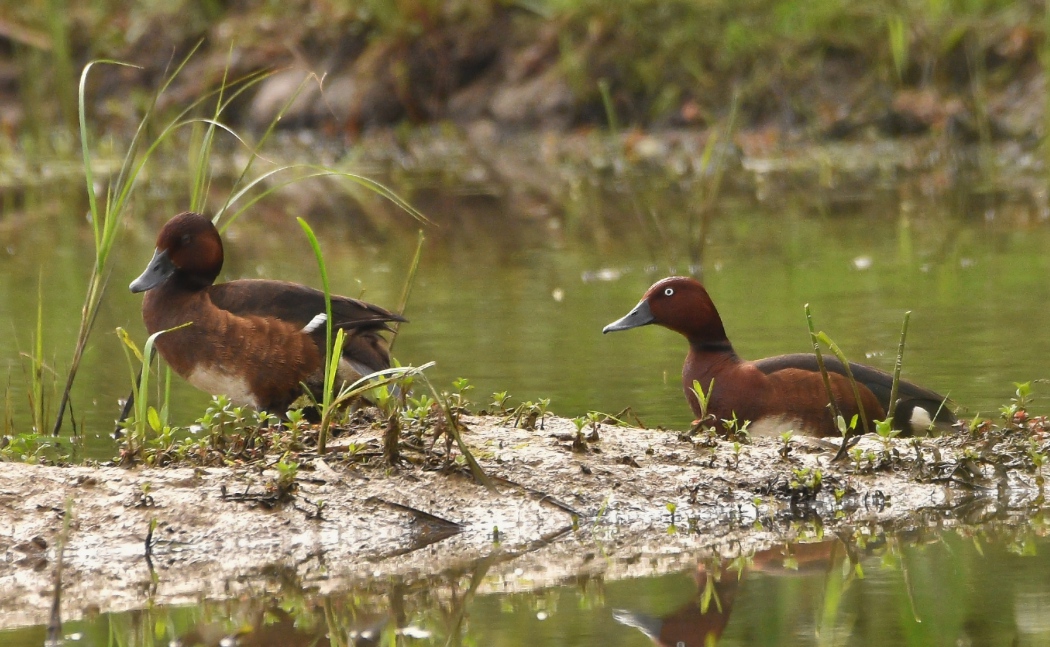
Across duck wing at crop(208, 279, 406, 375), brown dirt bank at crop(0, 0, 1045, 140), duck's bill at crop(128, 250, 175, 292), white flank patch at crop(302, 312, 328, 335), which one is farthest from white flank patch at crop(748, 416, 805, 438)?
brown dirt bank at crop(0, 0, 1045, 140)

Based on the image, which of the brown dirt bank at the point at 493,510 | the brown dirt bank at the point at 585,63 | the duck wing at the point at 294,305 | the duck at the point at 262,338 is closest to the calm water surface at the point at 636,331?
the brown dirt bank at the point at 493,510

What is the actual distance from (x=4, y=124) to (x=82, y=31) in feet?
10.7

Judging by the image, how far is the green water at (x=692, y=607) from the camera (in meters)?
4.00

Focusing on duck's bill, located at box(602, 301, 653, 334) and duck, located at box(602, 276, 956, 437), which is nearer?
duck, located at box(602, 276, 956, 437)

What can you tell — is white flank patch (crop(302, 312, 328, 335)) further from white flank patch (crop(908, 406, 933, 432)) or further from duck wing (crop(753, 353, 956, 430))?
white flank patch (crop(908, 406, 933, 432))

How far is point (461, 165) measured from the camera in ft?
60.9

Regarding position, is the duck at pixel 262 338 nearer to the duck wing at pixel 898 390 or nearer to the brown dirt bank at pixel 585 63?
the duck wing at pixel 898 390

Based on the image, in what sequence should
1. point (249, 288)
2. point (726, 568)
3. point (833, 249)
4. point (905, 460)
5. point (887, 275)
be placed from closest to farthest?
point (726, 568)
point (905, 460)
point (249, 288)
point (887, 275)
point (833, 249)

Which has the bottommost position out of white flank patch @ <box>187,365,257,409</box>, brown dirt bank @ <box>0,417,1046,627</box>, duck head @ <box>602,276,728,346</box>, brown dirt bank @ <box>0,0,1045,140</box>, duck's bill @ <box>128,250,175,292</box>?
brown dirt bank @ <box>0,417,1046,627</box>

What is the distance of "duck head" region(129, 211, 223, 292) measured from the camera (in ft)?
21.7

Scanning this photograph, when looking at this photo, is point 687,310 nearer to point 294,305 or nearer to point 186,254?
point 294,305

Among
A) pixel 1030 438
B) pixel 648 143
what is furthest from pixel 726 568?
pixel 648 143

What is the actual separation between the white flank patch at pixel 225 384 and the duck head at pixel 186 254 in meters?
0.43

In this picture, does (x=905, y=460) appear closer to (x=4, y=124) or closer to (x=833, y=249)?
(x=833, y=249)
